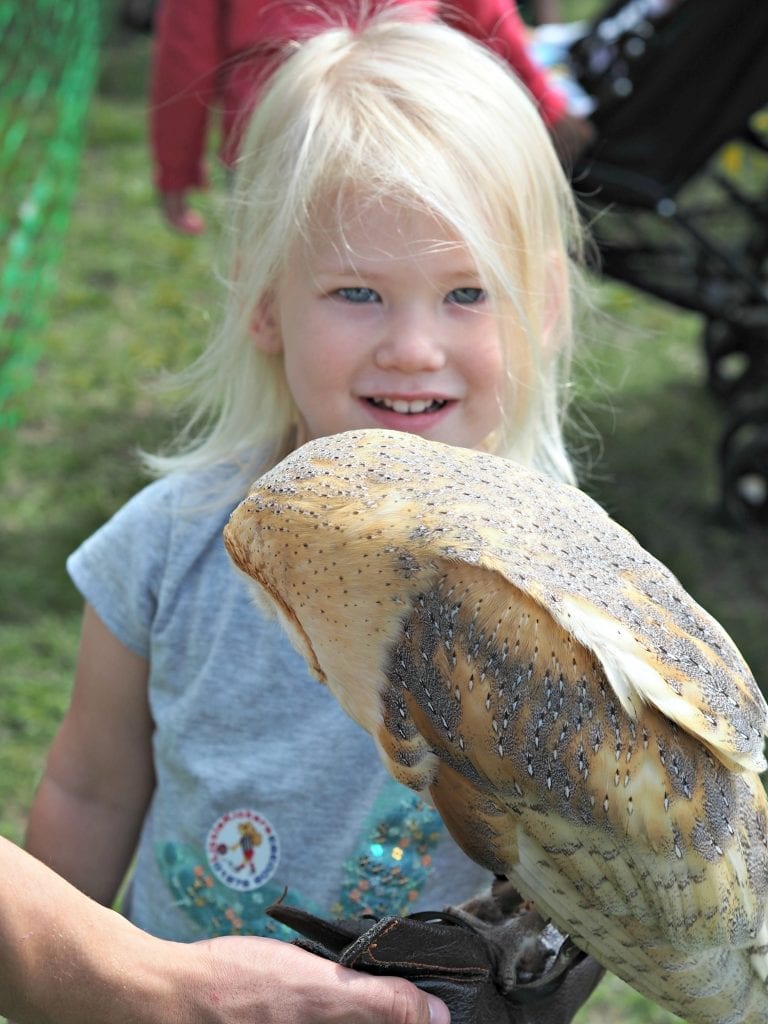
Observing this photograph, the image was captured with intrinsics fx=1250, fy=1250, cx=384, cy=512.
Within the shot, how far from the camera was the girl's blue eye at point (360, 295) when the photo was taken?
1.44m

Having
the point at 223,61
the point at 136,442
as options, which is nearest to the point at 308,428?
the point at 223,61

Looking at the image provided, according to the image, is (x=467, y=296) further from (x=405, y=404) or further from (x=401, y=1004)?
(x=401, y=1004)

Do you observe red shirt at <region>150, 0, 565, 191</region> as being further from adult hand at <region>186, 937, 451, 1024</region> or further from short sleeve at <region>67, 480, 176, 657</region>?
adult hand at <region>186, 937, 451, 1024</region>

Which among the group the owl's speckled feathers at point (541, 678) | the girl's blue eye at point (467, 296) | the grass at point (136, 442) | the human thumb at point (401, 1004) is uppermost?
the girl's blue eye at point (467, 296)

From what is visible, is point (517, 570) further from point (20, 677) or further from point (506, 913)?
point (20, 677)

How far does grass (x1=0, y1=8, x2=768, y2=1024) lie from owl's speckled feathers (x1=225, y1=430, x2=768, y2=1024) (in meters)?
1.05

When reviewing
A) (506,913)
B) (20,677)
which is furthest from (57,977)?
(20,677)

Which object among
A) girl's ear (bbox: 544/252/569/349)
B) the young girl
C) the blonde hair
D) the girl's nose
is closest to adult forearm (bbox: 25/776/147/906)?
the young girl

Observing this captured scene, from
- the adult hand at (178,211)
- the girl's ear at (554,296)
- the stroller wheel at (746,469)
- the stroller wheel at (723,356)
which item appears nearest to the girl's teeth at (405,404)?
the girl's ear at (554,296)

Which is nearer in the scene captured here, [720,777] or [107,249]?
[720,777]

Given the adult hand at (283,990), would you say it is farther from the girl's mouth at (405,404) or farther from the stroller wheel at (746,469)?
the stroller wheel at (746,469)

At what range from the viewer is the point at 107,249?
5.54 m

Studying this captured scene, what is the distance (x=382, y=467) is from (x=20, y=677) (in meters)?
2.33

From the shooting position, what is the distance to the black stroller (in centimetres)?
333
